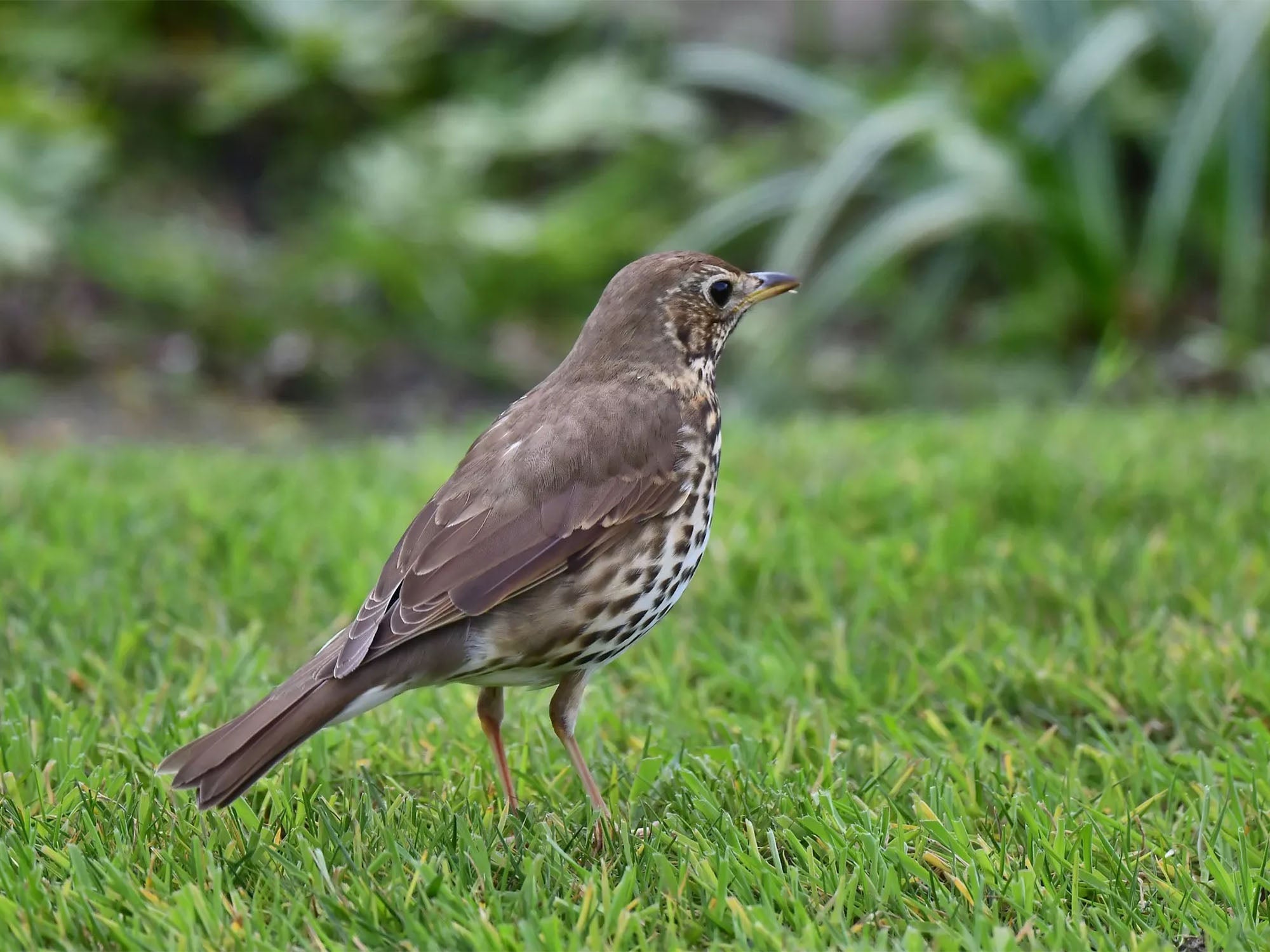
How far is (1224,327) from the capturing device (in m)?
8.07

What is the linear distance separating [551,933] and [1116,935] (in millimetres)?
949

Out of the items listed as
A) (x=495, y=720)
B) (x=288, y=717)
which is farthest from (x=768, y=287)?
(x=288, y=717)

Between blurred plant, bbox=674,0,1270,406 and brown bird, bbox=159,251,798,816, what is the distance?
15.8 ft

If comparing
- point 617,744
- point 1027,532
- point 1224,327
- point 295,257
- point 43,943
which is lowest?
point 1224,327

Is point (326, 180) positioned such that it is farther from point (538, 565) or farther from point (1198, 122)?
point (538, 565)

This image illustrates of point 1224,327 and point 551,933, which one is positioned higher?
point 551,933

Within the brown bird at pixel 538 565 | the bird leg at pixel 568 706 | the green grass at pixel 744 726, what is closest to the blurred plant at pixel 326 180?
the green grass at pixel 744 726

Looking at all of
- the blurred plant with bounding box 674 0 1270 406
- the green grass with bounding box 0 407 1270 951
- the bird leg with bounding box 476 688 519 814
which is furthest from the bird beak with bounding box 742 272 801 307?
the blurred plant with bounding box 674 0 1270 406

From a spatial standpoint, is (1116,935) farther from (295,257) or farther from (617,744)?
(295,257)

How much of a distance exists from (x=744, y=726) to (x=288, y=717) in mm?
1229

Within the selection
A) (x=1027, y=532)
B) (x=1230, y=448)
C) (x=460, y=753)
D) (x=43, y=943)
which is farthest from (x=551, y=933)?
(x=1230, y=448)

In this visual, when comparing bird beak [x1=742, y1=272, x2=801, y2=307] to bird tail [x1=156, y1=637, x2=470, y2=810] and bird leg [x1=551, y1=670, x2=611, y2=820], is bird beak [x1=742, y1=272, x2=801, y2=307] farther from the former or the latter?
bird tail [x1=156, y1=637, x2=470, y2=810]

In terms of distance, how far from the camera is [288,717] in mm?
2889

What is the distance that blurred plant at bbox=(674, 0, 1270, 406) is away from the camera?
804 centimetres
